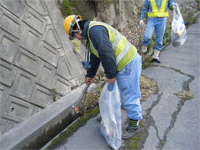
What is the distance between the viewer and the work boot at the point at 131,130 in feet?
7.51

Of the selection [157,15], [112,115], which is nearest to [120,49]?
[112,115]

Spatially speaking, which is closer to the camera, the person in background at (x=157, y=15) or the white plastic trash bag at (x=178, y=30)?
the white plastic trash bag at (x=178, y=30)

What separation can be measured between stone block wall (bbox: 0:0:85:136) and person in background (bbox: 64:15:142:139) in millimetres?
823

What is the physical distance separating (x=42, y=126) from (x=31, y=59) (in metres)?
0.98

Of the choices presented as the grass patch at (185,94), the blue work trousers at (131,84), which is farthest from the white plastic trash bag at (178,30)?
the blue work trousers at (131,84)

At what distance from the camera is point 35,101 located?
8.19ft

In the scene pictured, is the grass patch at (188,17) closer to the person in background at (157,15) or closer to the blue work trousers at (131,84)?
the person in background at (157,15)

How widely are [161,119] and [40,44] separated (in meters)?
2.20

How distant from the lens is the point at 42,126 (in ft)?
7.45

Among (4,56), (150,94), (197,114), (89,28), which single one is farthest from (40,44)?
(197,114)

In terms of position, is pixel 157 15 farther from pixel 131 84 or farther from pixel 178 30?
pixel 131 84

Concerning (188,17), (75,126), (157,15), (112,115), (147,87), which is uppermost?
(188,17)

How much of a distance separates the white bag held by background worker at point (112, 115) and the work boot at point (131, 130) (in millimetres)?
215

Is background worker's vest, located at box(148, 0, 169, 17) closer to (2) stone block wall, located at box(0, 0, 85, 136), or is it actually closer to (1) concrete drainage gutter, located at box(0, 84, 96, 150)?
(2) stone block wall, located at box(0, 0, 85, 136)
